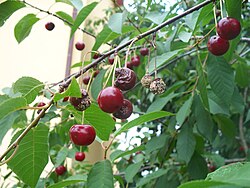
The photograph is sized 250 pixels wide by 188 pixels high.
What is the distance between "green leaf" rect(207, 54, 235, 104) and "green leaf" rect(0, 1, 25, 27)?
0.83m

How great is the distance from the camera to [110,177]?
120 cm

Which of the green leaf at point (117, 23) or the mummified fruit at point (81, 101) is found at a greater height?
the green leaf at point (117, 23)

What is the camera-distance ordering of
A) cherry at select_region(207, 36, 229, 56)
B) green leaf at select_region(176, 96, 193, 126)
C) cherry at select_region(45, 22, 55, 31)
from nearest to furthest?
cherry at select_region(207, 36, 229, 56) → green leaf at select_region(176, 96, 193, 126) → cherry at select_region(45, 22, 55, 31)

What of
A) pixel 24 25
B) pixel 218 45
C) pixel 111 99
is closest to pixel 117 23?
pixel 218 45

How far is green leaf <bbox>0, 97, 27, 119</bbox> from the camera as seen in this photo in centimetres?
96

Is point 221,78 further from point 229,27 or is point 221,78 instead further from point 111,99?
point 111,99

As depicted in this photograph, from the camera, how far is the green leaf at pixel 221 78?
5.37 feet

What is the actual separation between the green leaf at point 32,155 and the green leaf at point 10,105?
0.13m

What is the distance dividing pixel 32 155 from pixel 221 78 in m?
0.90

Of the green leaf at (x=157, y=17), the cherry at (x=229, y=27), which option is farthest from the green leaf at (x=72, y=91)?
the green leaf at (x=157, y=17)

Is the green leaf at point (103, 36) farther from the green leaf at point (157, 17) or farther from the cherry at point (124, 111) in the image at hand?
the cherry at point (124, 111)

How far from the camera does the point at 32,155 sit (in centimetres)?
112

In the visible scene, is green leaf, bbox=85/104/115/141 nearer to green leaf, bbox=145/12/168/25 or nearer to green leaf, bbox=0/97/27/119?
green leaf, bbox=0/97/27/119

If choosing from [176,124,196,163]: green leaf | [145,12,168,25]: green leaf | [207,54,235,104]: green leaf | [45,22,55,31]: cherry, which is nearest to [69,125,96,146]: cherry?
[145,12,168,25]: green leaf
